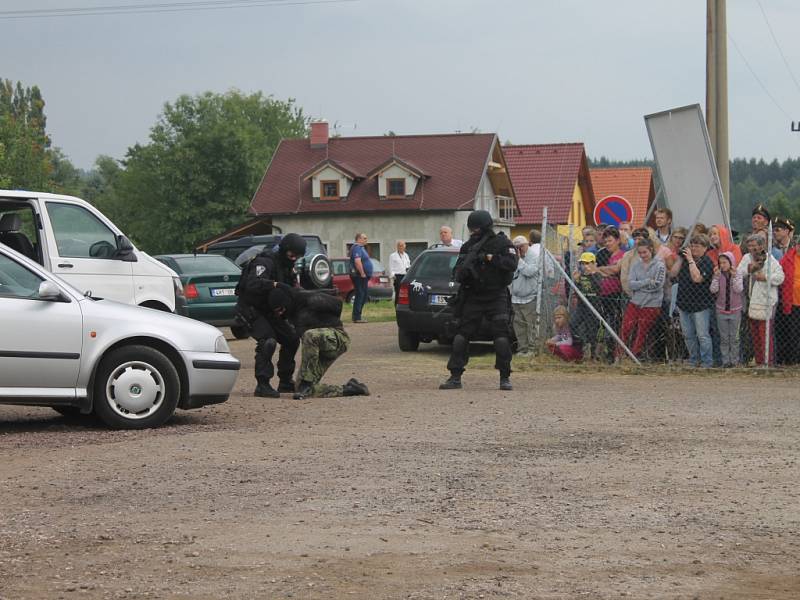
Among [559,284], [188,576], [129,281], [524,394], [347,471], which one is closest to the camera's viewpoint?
[188,576]

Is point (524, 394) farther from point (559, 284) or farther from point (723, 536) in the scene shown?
point (723, 536)

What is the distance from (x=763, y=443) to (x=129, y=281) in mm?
7522

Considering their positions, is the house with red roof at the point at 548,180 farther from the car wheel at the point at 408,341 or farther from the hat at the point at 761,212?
the hat at the point at 761,212

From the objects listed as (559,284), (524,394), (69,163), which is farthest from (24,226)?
(69,163)

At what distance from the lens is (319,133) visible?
6950 centimetres

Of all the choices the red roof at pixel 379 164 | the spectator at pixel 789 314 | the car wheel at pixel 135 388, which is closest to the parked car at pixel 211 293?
the spectator at pixel 789 314

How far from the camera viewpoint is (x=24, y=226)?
14.8 m

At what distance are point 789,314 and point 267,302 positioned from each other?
619 centimetres

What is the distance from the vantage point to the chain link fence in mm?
15750

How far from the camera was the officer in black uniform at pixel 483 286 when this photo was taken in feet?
45.7

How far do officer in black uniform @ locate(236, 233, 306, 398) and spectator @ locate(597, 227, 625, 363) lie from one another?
4.64 meters

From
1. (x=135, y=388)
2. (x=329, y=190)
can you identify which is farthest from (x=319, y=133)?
(x=135, y=388)

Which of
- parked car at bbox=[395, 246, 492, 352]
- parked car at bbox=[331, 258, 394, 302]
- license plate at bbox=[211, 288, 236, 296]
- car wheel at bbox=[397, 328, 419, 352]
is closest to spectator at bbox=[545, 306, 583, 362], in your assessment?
parked car at bbox=[395, 246, 492, 352]

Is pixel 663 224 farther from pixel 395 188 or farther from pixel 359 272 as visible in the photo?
pixel 395 188
